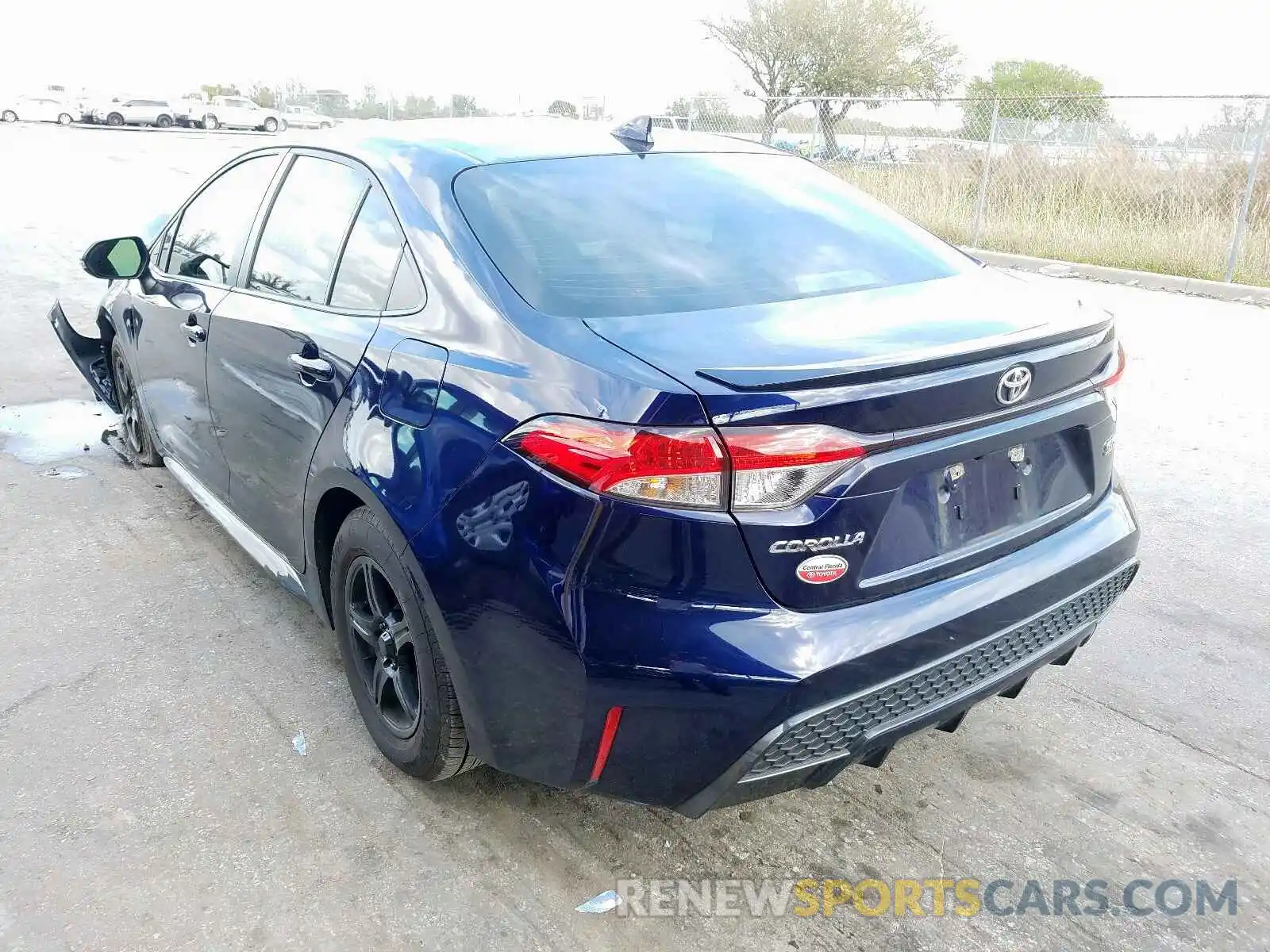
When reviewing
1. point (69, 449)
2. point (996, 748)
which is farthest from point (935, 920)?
point (69, 449)

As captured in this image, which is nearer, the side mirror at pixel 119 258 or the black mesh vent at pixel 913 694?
the black mesh vent at pixel 913 694

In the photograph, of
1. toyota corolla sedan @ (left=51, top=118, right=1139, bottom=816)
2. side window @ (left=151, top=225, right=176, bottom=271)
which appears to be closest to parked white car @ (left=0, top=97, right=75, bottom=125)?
side window @ (left=151, top=225, right=176, bottom=271)

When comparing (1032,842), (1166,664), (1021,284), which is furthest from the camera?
(1166,664)

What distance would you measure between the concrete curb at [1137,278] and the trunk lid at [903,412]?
7649mm

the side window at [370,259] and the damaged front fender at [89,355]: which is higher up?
the side window at [370,259]

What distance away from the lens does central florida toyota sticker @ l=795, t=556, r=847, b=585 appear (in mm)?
1951

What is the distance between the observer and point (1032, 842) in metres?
2.51

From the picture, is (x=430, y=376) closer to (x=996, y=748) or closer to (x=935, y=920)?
(x=935, y=920)

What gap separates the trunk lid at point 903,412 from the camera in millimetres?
1927

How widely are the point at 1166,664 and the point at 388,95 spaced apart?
110ft

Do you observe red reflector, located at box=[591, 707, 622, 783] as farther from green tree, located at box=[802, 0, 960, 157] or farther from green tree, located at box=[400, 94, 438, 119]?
green tree, located at box=[802, 0, 960, 157]

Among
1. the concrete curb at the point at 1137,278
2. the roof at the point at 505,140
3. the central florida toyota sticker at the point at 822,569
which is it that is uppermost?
the roof at the point at 505,140

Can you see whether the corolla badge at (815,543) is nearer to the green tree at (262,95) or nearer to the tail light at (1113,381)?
the tail light at (1113,381)

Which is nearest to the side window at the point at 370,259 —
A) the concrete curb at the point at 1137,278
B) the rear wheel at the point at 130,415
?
the rear wheel at the point at 130,415
